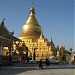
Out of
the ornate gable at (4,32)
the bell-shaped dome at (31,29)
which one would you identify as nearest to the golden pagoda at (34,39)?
the bell-shaped dome at (31,29)

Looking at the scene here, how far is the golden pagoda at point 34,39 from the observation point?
7026cm

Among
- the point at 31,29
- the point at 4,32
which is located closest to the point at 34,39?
the point at 31,29

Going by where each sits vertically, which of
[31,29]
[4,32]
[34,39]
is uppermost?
[31,29]

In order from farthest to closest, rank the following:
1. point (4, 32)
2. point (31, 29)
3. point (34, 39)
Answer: point (31, 29)
point (34, 39)
point (4, 32)

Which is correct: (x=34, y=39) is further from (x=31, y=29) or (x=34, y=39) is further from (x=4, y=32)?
(x=4, y=32)

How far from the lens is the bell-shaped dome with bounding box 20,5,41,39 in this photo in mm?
77125

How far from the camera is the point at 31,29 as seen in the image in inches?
3135

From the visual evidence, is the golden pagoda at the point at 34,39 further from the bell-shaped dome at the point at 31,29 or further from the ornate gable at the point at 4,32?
the ornate gable at the point at 4,32

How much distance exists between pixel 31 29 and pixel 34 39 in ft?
17.3

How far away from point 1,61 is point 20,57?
12226mm

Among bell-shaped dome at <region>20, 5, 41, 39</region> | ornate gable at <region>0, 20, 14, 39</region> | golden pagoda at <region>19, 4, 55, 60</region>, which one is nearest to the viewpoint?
ornate gable at <region>0, 20, 14, 39</region>

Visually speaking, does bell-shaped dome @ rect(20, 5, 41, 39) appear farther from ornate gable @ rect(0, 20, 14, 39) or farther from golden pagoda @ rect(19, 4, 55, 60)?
ornate gable @ rect(0, 20, 14, 39)

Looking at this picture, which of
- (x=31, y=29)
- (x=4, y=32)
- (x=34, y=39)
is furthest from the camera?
(x=31, y=29)

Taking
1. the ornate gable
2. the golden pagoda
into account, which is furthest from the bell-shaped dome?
the ornate gable
